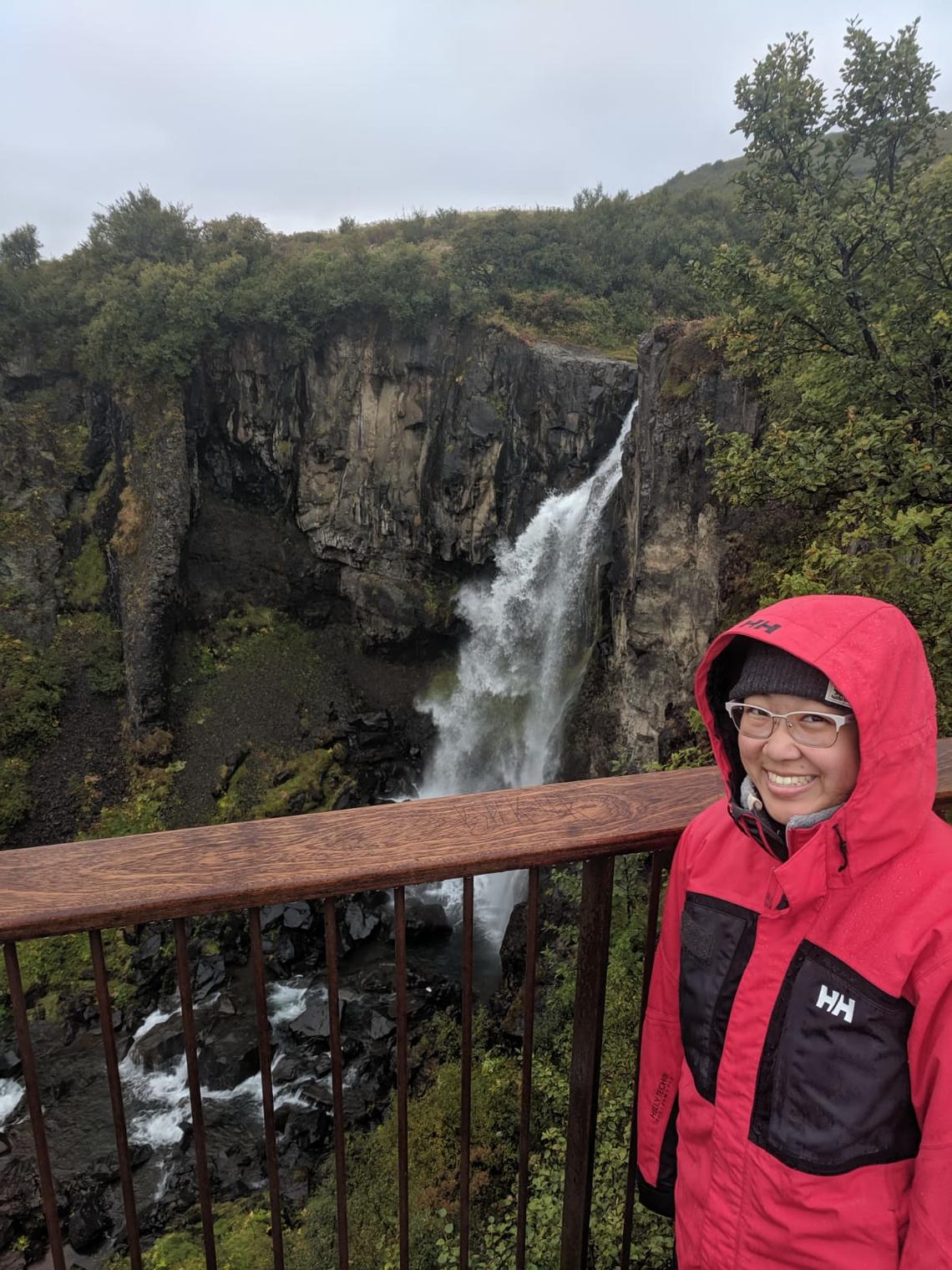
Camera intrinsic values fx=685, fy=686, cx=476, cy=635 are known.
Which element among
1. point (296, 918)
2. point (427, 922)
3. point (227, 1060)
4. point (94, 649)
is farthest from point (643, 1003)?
point (94, 649)

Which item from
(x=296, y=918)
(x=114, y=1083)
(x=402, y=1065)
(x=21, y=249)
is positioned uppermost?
(x=21, y=249)

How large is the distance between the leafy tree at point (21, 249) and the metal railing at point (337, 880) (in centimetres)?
2835

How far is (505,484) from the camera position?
1878cm

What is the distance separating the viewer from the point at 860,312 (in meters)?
5.43

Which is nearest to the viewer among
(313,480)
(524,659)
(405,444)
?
(524,659)

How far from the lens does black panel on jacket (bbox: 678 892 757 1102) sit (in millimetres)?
1270

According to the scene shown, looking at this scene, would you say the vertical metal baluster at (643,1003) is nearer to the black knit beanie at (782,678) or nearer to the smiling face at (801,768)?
the smiling face at (801,768)

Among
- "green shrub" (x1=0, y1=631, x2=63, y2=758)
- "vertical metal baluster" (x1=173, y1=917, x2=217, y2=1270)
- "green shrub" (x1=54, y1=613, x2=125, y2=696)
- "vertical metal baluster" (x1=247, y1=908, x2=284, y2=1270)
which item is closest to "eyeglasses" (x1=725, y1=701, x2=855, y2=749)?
"vertical metal baluster" (x1=247, y1=908, x2=284, y2=1270)

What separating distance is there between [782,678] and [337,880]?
2.95 ft

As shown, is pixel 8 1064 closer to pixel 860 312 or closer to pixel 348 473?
pixel 860 312

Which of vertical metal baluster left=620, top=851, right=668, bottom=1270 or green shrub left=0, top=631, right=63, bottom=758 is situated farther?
green shrub left=0, top=631, right=63, bottom=758

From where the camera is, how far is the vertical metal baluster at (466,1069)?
1.46m

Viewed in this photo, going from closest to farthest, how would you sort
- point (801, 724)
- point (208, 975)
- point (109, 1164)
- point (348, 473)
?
point (801, 724), point (109, 1164), point (208, 975), point (348, 473)

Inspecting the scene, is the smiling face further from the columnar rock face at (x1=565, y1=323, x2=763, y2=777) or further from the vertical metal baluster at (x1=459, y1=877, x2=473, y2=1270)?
the columnar rock face at (x1=565, y1=323, x2=763, y2=777)
